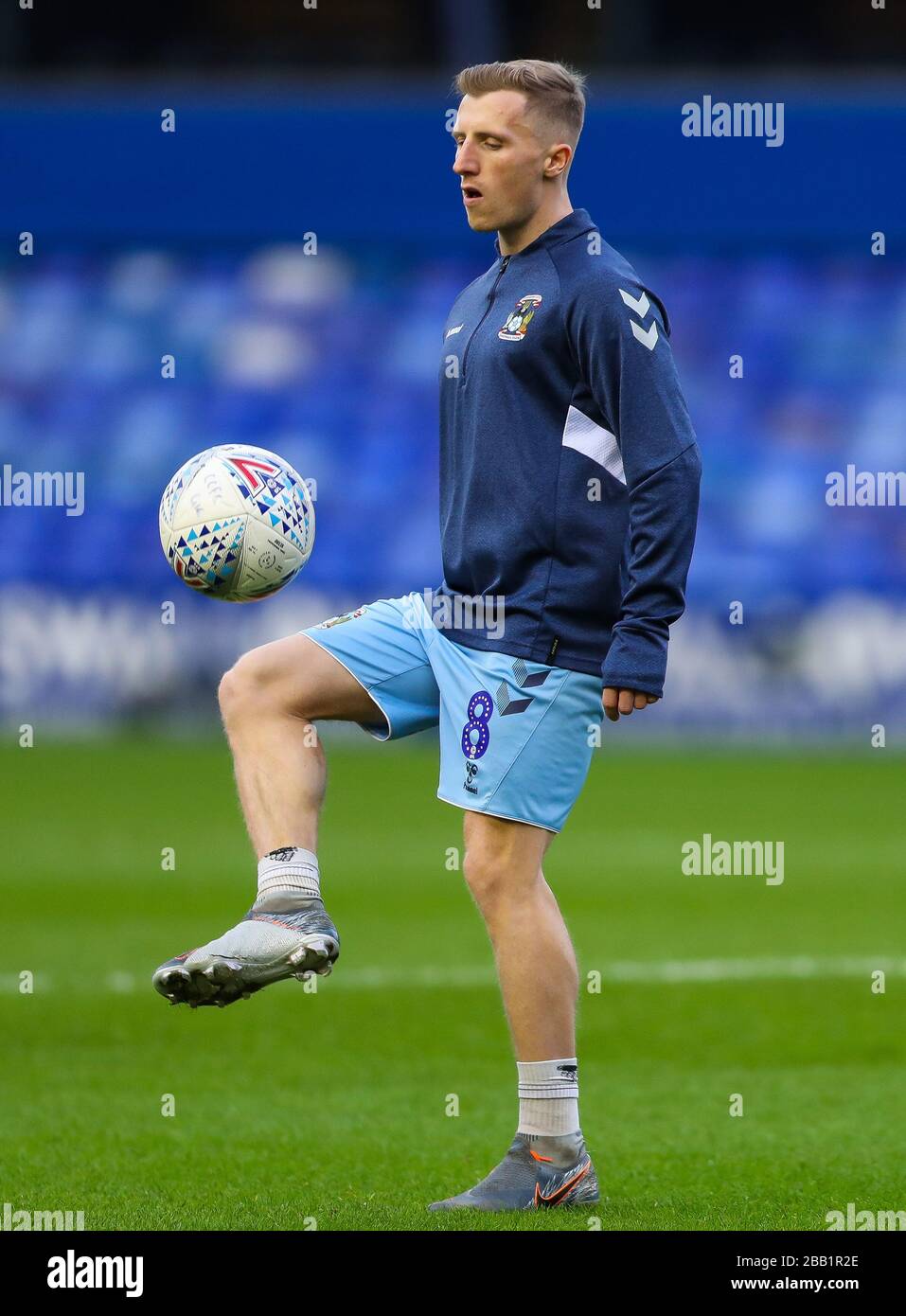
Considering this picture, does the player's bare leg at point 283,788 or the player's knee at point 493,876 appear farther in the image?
the player's knee at point 493,876

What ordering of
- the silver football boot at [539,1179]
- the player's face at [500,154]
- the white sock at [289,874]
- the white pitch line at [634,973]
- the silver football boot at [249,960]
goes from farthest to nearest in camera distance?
the white pitch line at [634,973], the player's face at [500,154], the silver football boot at [539,1179], the white sock at [289,874], the silver football boot at [249,960]

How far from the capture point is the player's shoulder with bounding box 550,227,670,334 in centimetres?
491

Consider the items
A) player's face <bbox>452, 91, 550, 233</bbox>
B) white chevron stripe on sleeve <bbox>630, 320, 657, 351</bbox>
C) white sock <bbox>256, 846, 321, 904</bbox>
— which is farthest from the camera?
player's face <bbox>452, 91, 550, 233</bbox>

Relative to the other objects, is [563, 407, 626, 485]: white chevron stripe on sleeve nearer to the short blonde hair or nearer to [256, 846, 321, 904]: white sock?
the short blonde hair

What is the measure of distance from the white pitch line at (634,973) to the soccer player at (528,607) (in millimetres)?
3886

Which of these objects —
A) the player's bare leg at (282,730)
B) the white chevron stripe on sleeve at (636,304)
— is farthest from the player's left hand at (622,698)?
the white chevron stripe on sleeve at (636,304)

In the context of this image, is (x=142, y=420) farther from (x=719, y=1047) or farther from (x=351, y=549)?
(x=719, y=1047)

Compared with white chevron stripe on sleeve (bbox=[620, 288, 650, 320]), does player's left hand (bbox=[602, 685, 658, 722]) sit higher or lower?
lower

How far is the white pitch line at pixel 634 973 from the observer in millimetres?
8945

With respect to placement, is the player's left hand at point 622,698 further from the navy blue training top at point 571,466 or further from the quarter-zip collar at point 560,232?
the quarter-zip collar at point 560,232

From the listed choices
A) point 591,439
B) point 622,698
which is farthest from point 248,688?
point 591,439

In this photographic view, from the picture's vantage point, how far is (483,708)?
507 centimetres

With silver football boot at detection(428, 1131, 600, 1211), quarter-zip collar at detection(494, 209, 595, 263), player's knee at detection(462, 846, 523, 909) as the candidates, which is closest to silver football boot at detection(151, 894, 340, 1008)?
player's knee at detection(462, 846, 523, 909)
